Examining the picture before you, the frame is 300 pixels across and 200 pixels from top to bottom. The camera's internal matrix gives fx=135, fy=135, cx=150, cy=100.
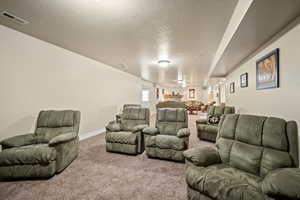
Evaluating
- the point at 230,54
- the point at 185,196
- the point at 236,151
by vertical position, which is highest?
the point at 230,54

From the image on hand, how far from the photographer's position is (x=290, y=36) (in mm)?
1979

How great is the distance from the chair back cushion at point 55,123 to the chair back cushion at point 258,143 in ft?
8.67

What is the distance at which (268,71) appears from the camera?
2.51m

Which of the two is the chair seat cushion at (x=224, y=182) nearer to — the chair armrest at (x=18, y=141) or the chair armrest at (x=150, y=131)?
the chair armrest at (x=150, y=131)

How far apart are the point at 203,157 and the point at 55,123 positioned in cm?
271

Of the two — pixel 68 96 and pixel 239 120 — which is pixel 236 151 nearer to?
pixel 239 120

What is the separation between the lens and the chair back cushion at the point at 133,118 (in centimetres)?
340

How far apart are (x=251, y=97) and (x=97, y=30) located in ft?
12.3

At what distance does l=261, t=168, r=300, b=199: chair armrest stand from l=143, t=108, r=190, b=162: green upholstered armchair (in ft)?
4.98

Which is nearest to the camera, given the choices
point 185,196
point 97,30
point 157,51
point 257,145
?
point 257,145

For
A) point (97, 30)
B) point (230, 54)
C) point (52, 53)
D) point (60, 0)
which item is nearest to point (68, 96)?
point (52, 53)

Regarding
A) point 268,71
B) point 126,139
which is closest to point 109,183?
point 126,139

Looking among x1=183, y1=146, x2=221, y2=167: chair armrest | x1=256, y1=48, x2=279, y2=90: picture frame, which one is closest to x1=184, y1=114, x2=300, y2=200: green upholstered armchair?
x1=183, y1=146, x2=221, y2=167: chair armrest

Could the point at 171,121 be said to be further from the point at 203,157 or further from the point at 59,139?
the point at 59,139
